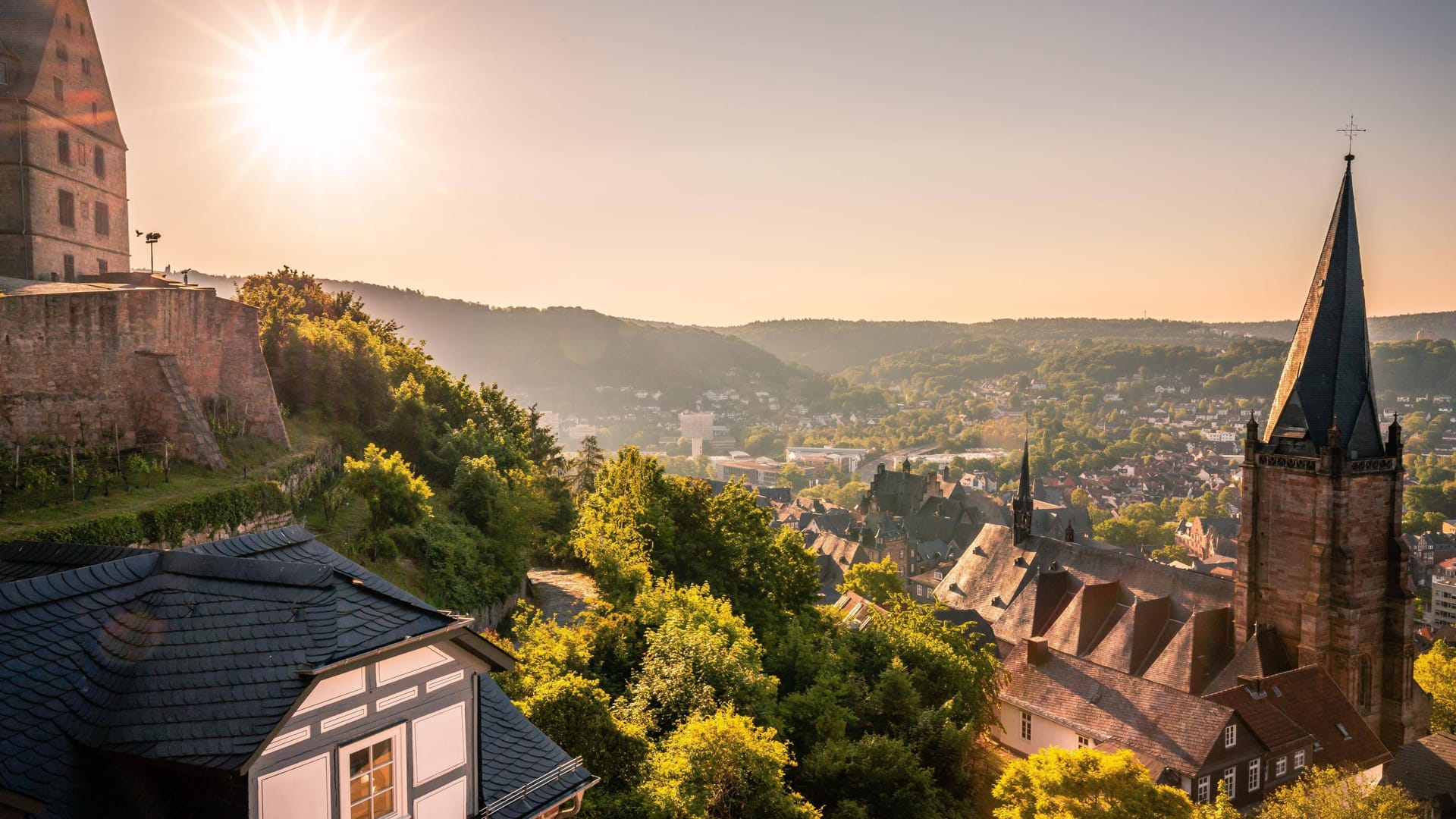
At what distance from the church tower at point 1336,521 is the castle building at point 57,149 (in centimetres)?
4278

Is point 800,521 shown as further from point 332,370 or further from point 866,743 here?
point 866,743

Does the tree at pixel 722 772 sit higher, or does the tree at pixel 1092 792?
the tree at pixel 722 772

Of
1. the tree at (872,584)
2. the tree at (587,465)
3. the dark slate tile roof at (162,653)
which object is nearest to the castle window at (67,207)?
the dark slate tile roof at (162,653)

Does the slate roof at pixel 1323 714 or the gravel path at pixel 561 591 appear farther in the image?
the gravel path at pixel 561 591

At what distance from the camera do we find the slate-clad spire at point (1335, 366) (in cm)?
3594

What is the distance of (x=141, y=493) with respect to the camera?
2080 cm

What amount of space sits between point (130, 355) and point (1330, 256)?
140 feet

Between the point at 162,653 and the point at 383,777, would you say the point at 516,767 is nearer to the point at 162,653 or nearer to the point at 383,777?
the point at 383,777

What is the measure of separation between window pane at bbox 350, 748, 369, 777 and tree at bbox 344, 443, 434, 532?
68.5 ft

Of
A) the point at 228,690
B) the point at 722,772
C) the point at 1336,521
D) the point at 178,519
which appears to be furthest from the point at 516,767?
the point at 1336,521

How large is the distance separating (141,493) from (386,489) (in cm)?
746

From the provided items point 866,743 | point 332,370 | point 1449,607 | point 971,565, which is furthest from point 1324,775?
point 1449,607

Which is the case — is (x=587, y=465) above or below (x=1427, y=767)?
above

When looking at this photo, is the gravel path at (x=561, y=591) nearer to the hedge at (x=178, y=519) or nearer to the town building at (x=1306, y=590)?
the hedge at (x=178, y=519)
